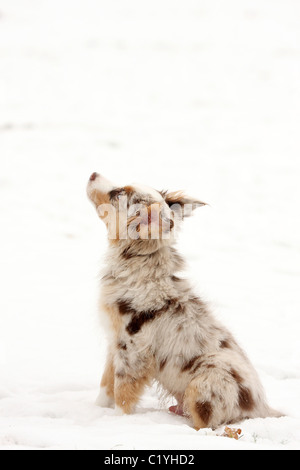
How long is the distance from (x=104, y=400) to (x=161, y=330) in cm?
80

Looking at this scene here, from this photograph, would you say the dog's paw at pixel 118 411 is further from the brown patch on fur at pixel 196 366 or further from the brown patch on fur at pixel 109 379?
the brown patch on fur at pixel 196 366

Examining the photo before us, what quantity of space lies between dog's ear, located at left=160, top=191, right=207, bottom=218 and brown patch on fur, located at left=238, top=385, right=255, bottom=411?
4.57 feet

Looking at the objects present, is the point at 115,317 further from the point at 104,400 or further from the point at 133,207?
the point at 133,207

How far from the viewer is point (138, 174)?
13195 millimetres

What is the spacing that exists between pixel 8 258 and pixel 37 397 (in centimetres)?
407

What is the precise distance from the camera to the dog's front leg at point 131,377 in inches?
169

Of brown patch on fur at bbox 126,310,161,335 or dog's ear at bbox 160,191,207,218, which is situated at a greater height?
dog's ear at bbox 160,191,207,218

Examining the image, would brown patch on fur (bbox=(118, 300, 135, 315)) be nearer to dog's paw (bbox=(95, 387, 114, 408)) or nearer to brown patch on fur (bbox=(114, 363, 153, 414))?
brown patch on fur (bbox=(114, 363, 153, 414))

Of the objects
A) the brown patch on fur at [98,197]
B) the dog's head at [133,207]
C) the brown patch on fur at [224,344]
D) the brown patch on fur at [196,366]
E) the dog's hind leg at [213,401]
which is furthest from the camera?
the brown patch on fur at [98,197]

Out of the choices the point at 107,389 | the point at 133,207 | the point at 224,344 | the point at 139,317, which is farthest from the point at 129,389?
the point at 133,207

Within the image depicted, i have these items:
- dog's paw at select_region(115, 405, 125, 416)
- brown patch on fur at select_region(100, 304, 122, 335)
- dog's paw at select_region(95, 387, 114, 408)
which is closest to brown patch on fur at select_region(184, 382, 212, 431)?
dog's paw at select_region(115, 405, 125, 416)

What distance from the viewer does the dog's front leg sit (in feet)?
14.0

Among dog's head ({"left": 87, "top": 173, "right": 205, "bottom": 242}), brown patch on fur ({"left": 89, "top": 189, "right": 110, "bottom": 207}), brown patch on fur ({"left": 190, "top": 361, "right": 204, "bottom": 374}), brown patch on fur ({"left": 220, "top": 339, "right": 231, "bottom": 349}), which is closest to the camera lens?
brown patch on fur ({"left": 190, "top": 361, "right": 204, "bottom": 374})

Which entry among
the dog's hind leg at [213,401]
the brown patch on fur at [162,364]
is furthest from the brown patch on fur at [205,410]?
the brown patch on fur at [162,364]
